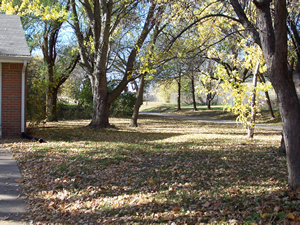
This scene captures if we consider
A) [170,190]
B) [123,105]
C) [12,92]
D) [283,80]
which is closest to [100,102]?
[12,92]

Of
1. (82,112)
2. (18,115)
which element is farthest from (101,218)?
(82,112)

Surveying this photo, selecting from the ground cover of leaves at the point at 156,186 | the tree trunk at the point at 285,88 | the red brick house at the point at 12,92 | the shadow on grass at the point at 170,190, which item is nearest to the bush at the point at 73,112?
the red brick house at the point at 12,92

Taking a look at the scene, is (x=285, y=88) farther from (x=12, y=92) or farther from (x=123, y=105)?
(x=123, y=105)

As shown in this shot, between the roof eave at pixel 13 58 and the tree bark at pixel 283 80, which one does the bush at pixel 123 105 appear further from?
the tree bark at pixel 283 80

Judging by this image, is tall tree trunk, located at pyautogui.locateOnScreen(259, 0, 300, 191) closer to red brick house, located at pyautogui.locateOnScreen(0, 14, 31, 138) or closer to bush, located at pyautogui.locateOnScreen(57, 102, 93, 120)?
red brick house, located at pyautogui.locateOnScreen(0, 14, 31, 138)

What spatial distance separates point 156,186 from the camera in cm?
543

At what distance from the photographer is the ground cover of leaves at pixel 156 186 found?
4.16 m

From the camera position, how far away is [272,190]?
4.87 metres

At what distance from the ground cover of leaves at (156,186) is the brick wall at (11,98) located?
226cm

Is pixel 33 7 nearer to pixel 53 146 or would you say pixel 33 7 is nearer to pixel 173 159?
pixel 53 146

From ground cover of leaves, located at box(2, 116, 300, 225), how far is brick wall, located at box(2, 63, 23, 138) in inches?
89.1

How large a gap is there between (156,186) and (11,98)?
7642 mm

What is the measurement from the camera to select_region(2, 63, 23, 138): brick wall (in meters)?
10.4

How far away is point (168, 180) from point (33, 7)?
11088mm
